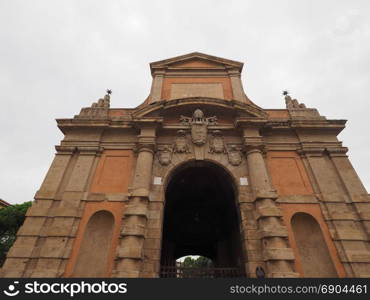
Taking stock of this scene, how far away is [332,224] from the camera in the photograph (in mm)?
8648

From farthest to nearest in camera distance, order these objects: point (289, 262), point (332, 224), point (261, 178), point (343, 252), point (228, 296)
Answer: point (261, 178) → point (332, 224) → point (343, 252) → point (289, 262) → point (228, 296)

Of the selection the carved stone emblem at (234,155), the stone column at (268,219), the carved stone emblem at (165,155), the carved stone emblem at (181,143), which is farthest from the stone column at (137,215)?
the stone column at (268,219)

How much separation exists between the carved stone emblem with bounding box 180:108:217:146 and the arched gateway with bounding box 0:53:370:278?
52 millimetres

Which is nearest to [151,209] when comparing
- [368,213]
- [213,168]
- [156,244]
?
[156,244]

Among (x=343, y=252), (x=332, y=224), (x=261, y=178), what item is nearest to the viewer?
(x=343, y=252)

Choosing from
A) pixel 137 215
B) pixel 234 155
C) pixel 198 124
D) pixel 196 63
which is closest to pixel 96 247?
pixel 137 215

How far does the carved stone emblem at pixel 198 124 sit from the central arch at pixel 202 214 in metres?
1.11

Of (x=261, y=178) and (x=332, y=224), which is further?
(x=261, y=178)

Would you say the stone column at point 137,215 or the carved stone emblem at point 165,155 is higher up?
the carved stone emblem at point 165,155

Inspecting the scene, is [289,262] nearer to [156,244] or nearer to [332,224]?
[332,224]

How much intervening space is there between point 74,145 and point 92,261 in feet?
17.7

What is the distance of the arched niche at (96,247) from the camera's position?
8.13 metres

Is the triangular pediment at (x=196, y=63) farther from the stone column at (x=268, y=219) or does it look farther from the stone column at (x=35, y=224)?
the stone column at (x=35, y=224)

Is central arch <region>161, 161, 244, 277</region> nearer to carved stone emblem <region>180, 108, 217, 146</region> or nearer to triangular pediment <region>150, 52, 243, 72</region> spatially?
carved stone emblem <region>180, 108, 217, 146</region>
